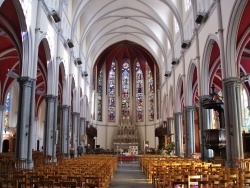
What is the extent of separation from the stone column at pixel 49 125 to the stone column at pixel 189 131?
11.3m

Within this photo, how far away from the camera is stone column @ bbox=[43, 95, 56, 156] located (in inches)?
825

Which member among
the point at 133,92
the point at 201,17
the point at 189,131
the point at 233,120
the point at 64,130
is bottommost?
the point at 189,131

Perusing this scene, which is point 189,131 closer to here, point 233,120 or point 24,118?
point 233,120

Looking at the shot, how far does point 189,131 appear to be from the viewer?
26000mm

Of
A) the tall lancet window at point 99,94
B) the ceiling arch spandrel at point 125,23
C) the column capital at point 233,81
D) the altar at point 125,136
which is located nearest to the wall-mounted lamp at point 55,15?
the ceiling arch spandrel at point 125,23

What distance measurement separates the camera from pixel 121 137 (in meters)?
46.8

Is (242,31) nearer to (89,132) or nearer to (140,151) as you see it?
(89,132)

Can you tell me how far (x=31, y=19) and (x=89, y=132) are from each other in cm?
2542

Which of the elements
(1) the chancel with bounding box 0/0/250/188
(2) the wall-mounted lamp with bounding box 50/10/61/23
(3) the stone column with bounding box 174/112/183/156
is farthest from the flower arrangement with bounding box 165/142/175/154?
(2) the wall-mounted lamp with bounding box 50/10/61/23

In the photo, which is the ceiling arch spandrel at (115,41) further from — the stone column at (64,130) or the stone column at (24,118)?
the stone column at (24,118)

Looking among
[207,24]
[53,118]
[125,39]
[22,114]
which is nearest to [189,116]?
[207,24]

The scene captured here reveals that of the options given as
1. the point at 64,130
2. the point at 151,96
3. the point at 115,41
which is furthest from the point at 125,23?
the point at 64,130

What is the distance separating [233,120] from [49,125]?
40.1ft

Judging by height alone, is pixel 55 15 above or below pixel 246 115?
above
